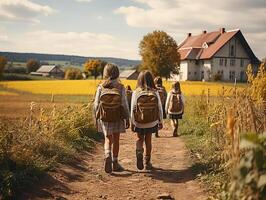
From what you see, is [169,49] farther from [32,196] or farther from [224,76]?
[32,196]

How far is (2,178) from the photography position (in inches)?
246

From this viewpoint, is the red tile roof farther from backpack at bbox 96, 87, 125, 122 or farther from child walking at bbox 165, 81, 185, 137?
backpack at bbox 96, 87, 125, 122

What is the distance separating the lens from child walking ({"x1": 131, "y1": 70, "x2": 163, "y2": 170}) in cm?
868

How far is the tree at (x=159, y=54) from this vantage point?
68750 mm

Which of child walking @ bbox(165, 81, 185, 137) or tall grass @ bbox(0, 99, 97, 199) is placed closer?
tall grass @ bbox(0, 99, 97, 199)

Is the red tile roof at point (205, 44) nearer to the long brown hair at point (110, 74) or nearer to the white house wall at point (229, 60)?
the white house wall at point (229, 60)

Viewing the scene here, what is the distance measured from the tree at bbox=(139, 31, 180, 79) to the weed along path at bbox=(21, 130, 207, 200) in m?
58.6

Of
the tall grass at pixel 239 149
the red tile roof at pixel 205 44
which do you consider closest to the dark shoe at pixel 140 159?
the tall grass at pixel 239 149

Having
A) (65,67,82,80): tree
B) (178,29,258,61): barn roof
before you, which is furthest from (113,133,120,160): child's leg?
(65,67,82,80): tree

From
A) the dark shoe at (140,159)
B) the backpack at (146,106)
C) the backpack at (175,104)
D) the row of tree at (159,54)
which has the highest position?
the row of tree at (159,54)

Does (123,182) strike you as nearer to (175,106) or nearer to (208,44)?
(175,106)

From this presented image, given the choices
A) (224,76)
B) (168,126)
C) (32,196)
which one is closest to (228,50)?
(224,76)

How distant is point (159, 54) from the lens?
6938 centimetres

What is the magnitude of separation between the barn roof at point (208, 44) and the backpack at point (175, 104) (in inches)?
2557
